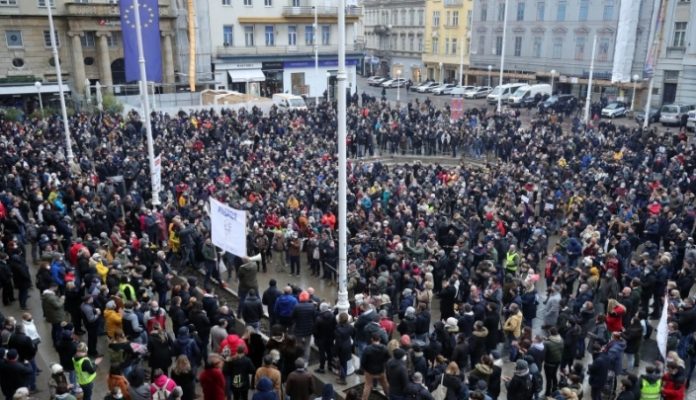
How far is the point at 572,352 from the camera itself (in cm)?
1086

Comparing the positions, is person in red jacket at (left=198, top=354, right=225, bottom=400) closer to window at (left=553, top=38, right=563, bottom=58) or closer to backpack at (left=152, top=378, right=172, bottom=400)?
backpack at (left=152, top=378, right=172, bottom=400)

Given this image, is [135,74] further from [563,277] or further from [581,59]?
[581,59]

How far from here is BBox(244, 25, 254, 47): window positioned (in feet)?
167

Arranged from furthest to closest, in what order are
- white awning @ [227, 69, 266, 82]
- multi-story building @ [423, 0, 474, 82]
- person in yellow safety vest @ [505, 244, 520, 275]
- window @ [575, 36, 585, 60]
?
multi-story building @ [423, 0, 474, 82]
window @ [575, 36, 585, 60]
white awning @ [227, 69, 266, 82]
person in yellow safety vest @ [505, 244, 520, 275]

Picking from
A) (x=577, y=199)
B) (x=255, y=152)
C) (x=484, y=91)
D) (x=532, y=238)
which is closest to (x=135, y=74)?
(x=255, y=152)

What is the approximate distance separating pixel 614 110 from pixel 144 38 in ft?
115

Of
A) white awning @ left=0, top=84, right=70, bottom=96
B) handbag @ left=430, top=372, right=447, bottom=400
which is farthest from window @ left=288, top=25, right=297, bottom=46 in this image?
handbag @ left=430, top=372, right=447, bottom=400

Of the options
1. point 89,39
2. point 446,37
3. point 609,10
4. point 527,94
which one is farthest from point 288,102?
point 446,37

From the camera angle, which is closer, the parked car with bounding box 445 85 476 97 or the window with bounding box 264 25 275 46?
the window with bounding box 264 25 275 46

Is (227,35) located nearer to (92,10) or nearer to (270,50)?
(270,50)

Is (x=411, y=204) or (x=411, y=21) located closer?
(x=411, y=204)

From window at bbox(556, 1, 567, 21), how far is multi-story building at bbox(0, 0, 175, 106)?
3671 cm

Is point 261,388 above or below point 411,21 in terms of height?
below

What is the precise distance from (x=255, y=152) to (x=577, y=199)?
13.2 meters
